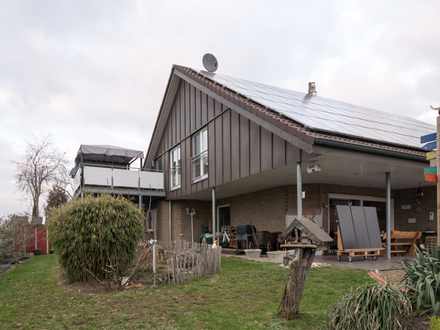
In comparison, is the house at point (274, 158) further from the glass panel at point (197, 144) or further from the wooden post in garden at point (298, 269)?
the wooden post in garden at point (298, 269)

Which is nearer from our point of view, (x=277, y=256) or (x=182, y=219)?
(x=277, y=256)

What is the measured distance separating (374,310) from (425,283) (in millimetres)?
833

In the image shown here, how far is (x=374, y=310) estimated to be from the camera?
12.1 feet

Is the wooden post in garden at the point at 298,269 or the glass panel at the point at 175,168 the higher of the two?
the glass panel at the point at 175,168

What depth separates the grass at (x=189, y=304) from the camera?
4898 mm

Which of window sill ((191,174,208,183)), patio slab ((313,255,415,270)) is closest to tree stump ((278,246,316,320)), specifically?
patio slab ((313,255,415,270))

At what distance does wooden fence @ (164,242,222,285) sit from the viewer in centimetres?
744

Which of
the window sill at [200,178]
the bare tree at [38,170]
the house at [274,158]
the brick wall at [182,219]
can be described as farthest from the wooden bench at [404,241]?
the bare tree at [38,170]

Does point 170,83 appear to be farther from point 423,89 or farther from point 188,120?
point 423,89

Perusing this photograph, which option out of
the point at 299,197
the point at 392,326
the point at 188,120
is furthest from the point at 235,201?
the point at 392,326

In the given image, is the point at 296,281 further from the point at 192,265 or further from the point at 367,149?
the point at 367,149

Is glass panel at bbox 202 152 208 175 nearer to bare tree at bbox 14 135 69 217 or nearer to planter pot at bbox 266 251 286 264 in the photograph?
planter pot at bbox 266 251 286 264

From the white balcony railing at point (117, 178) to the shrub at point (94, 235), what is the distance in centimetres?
747

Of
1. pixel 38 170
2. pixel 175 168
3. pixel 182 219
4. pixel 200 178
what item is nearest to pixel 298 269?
pixel 200 178
